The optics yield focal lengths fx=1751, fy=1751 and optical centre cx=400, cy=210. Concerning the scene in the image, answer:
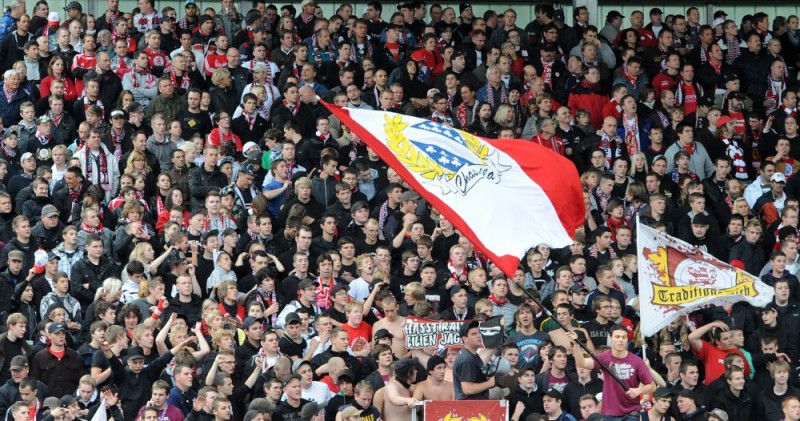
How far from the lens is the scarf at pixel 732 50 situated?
2721cm

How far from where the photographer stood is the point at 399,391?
16.4m

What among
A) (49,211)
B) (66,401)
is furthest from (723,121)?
(66,401)

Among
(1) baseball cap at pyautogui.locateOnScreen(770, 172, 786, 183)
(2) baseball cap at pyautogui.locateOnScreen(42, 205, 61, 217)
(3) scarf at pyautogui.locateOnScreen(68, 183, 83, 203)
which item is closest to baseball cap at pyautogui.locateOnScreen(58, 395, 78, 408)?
(2) baseball cap at pyautogui.locateOnScreen(42, 205, 61, 217)

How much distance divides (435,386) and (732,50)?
12732 millimetres

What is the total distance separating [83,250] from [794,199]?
910cm

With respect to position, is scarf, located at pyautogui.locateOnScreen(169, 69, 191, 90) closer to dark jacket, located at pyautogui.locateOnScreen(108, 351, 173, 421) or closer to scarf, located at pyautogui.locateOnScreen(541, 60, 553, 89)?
scarf, located at pyautogui.locateOnScreen(541, 60, 553, 89)

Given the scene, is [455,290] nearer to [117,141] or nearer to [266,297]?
[266,297]

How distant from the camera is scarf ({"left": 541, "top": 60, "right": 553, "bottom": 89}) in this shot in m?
25.7

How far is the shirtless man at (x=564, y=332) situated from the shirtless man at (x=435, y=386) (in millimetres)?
2163

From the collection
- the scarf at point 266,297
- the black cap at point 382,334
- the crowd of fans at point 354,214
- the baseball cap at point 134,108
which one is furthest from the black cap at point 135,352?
the baseball cap at point 134,108

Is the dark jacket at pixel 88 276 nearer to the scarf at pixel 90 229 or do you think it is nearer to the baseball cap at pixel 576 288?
the scarf at pixel 90 229

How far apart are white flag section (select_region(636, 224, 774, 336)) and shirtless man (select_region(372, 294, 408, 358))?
2.60m

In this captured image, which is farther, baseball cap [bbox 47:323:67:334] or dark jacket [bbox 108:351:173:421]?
baseball cap [bbox 47:323:67:334]

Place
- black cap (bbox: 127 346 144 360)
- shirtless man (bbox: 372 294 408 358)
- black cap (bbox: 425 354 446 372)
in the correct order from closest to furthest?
black cap (bbox: 425 354 446 372), black cap (bbox: 127 346 144 360), shirtless man (bbox: 372 294 408 358)
